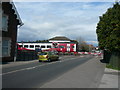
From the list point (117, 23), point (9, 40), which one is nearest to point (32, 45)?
point (9, 40)

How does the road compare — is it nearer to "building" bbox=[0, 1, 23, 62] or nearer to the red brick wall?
"building" bbox=[0, 1, 23, 62]

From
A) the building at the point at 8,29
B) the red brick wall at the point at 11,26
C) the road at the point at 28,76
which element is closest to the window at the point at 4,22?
the building at the point at 8,29

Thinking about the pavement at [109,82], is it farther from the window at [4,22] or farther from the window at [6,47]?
the window at [4,22]

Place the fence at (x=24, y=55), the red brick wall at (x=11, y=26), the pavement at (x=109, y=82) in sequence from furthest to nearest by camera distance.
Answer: the fence at (x=24, y=55)
the red brick wall at (x=11, y=26)
the pavement at (x=109, y=82)

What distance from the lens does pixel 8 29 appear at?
23.3 m

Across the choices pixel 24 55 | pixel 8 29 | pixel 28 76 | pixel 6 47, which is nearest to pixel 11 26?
pixel 8 29

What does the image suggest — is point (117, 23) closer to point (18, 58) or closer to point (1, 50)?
point (1, 50)

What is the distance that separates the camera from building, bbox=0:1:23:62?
22.3 m

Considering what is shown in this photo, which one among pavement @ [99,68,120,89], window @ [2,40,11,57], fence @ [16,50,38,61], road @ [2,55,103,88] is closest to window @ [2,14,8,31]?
window @ [2,40,11,57]

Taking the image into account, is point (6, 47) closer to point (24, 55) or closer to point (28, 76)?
point (24, 55)

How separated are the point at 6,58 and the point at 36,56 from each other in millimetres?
11451

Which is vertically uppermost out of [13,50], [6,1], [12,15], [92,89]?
[6,1]

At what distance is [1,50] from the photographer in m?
21.7

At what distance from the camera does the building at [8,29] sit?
22281 mm
